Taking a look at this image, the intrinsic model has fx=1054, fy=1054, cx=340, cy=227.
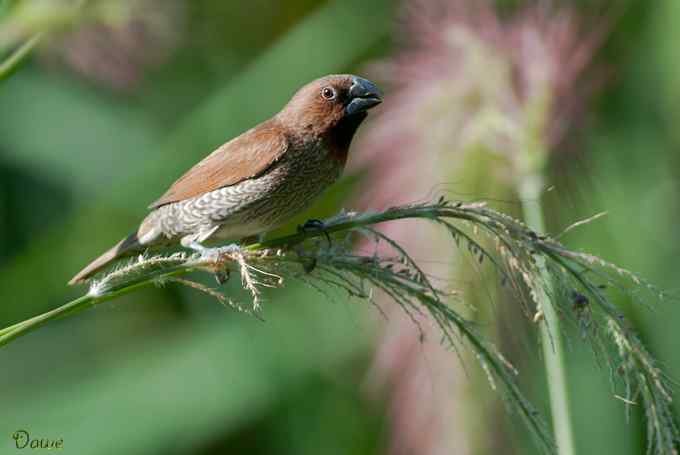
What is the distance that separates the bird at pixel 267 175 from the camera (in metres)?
3.07

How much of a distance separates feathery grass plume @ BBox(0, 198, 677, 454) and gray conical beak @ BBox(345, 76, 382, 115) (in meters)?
0.98

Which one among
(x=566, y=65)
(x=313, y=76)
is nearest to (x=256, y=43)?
(x=313, y=76)

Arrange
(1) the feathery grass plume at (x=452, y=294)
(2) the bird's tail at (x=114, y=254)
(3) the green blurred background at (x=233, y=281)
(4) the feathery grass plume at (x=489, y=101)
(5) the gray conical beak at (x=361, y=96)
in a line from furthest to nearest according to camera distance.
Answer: (3) the green blurred background at (x=233, y=281) → (2) the bird's tail at (x=114, y=254) → (5) the gray conical beak at (x=361, y=96) → (4) the feathery grass plume at (x=489, y=101) → (1) the feathery grass plume at (x=452, y=294)

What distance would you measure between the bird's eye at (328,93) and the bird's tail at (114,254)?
737mm

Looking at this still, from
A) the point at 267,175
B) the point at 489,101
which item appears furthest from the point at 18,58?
the point at 489,101

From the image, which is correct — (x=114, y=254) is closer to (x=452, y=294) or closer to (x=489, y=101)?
(x=489, y=101)

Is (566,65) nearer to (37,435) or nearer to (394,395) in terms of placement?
(394,395)

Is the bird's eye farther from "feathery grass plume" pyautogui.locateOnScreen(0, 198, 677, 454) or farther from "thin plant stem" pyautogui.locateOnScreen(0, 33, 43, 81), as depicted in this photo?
"thin plant stem" pyautogui.locateOnScreen(0, 33, 43, 81)

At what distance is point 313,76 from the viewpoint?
4.85 meters

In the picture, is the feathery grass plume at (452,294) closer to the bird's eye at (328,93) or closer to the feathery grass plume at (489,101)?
the feathery grass plume at (489,101)

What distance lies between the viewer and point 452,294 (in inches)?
85.2

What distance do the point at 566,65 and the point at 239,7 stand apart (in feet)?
10.2

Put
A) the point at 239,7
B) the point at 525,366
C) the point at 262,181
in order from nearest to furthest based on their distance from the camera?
the point at 525,366 < the point at 262,181 < the point at 239,7

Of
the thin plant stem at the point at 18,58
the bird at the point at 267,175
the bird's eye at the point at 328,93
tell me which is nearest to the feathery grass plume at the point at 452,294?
the thin plant stem at the point at 18,58
